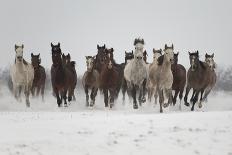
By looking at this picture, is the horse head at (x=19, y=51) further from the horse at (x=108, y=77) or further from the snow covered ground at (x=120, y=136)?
the snow covered ground at (x=120, y=136)

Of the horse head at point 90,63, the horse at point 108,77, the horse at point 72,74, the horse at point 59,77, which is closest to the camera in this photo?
the horse at point 108,77

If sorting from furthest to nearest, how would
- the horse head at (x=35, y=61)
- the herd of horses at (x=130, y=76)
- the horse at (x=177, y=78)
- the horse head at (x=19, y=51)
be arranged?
the horse head at (x=35, y=61) < the horse at (x=177, y=78) < the horse head at (x=19, y=51) < the herd of horses at (x=130, y=76)

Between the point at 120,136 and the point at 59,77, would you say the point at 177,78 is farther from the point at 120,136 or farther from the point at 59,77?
the point at 120,136

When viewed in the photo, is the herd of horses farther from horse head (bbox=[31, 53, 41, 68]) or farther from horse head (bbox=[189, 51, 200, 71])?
horse head (bbox=[31, 53, 41, 68])

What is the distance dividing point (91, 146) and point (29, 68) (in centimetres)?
1700


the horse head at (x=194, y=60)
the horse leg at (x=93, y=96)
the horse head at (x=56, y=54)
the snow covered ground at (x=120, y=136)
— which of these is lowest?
the snow covered ground at (x=120, y=136)

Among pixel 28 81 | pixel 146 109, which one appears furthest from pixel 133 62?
pixel 28 81

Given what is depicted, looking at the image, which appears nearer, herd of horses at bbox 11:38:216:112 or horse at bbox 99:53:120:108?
herd of horses at bbox 11:38:216:112

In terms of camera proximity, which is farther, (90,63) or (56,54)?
(90,63)

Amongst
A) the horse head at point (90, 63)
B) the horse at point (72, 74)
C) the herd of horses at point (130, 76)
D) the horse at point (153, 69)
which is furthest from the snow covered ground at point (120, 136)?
the horse head at point (90, 63)

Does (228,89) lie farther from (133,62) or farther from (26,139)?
(26,139)

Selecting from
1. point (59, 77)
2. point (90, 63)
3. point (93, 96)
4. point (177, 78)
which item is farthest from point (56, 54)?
point (177, 78)

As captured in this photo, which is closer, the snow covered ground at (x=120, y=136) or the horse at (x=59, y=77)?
the snow covered ground at (x=120, y=136)

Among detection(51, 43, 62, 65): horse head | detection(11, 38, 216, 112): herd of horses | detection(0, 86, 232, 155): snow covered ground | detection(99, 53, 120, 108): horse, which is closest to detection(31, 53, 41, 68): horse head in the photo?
detection(11, 38, 216, 112): herd of horses
